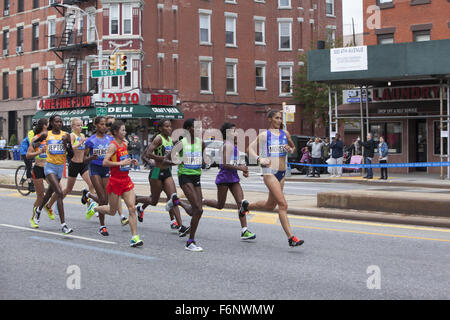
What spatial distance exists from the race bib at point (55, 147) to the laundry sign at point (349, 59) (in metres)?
17.3

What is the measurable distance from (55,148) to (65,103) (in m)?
35.0

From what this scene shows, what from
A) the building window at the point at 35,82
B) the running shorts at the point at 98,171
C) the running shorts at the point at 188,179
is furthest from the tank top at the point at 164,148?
the building window at the point at 35,82

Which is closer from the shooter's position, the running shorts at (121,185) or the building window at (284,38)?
the running shorts at (121,185)

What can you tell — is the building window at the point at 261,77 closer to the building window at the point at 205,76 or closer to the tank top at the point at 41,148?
the building window at the point at 205,76

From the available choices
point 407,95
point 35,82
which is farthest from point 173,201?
point 35,82

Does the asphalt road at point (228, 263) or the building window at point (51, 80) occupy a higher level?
the building window at point (51, 80)

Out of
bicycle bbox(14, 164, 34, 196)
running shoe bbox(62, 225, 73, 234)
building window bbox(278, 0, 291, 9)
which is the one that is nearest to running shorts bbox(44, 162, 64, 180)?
running shoe bbox(62, 225, 73, 234)

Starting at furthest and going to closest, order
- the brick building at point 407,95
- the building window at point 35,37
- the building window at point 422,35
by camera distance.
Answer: the building window at point 35,37 → the building window at point 422,35 → the brick building at point 407,95

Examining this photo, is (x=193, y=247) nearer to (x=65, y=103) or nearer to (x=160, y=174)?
(x=160, y=174)

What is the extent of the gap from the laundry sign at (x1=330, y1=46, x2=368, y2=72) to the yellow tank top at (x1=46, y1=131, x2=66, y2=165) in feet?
56.8

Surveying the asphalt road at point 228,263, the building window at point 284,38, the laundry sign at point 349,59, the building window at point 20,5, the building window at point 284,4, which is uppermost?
the building window at point 20,5

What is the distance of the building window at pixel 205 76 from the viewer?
45000 millimetres

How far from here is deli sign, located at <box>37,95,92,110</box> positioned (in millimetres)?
43156

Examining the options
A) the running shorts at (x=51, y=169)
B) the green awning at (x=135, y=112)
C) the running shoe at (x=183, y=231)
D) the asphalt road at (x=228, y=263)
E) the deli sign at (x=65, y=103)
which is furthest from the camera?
the deli sign at (x=65, y=103)
